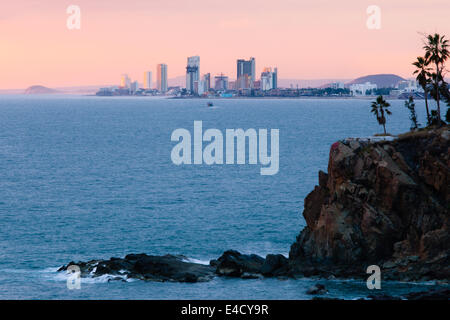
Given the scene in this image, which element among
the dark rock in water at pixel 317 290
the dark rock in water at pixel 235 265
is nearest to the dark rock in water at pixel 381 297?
the dark rock in water at pixel 317 290

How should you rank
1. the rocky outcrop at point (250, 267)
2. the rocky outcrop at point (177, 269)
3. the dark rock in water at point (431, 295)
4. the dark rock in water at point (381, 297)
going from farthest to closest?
the rocky outcrop at point (250, 267)
the rocky outcrop at point (177, 269)
the dark rock in water at point (381, 297)
the dark rock in water at point (431, 295)

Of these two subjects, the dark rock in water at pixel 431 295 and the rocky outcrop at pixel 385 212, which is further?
A: the rocky outcrop at pixel 385 212

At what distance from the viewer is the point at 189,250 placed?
3155 inches

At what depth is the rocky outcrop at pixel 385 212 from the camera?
6738cm

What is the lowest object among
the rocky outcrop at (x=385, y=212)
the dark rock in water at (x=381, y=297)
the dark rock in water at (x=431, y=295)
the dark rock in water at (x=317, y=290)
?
the dark rock in water at (x=317, y=290)

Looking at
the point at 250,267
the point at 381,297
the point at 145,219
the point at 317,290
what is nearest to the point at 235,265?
the point at 250,267

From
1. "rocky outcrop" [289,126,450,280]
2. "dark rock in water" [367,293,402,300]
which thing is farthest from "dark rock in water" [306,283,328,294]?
"rocky outcrop" [289,126,450,280]

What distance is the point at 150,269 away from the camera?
227 ft

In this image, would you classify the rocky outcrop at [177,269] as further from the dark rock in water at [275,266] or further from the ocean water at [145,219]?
the ocean water at [145,219]

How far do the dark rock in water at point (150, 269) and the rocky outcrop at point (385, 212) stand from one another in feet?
31.3

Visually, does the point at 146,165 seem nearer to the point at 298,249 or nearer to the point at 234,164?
the point at 234,164

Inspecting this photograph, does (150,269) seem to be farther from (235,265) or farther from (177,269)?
Result: (235,265)
